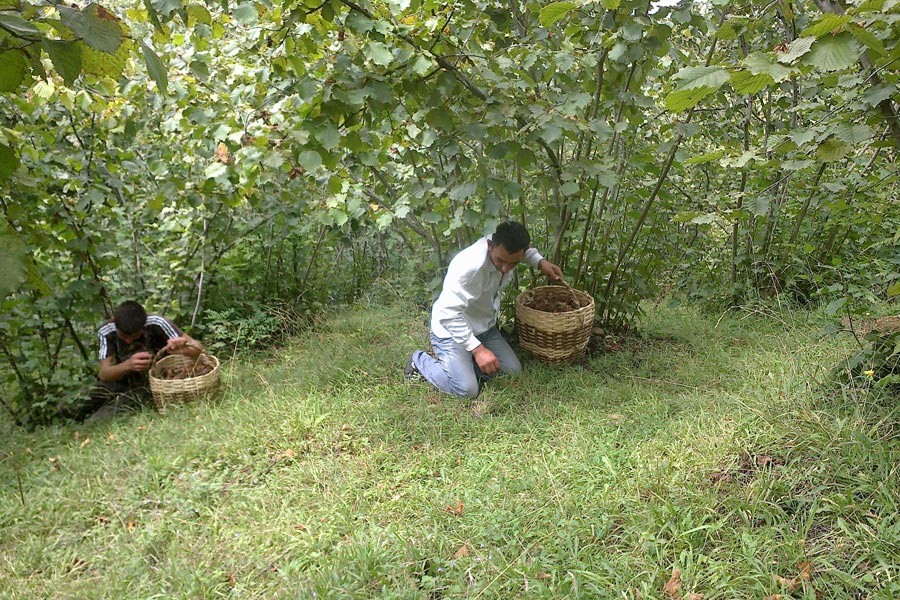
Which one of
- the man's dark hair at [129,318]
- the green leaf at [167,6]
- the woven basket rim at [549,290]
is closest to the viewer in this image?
the green leaf at [167,6]

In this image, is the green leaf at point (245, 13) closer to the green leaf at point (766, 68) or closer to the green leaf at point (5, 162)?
the green leaf at point (5, 162)

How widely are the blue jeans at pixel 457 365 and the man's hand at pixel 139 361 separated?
189 cm

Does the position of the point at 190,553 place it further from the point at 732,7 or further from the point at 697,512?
the point at 732,7

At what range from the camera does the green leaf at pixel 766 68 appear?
1444 millimetres

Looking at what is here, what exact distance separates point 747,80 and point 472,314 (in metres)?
2.88

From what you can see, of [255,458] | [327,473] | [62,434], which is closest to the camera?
[327,473]

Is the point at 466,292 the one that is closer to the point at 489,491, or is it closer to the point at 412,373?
the point at 412,373

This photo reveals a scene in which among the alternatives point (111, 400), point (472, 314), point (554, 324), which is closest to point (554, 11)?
point (554, 324)

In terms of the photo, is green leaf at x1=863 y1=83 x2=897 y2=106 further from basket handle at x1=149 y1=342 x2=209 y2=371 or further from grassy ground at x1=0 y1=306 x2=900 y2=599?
basket handle at x1=149 y1=342 x2=209 y2=371

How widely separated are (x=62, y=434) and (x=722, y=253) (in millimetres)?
5755

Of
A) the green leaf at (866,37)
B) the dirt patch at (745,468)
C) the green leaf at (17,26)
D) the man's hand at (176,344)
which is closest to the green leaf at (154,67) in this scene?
the green leaf at (17,26)

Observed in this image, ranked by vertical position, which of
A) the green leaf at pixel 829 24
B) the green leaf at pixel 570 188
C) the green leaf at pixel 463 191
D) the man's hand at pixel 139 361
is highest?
the green leaf at pixel 829 24

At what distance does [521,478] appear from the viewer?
9.16 feet

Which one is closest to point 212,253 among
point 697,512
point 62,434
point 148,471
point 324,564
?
point 62,434
